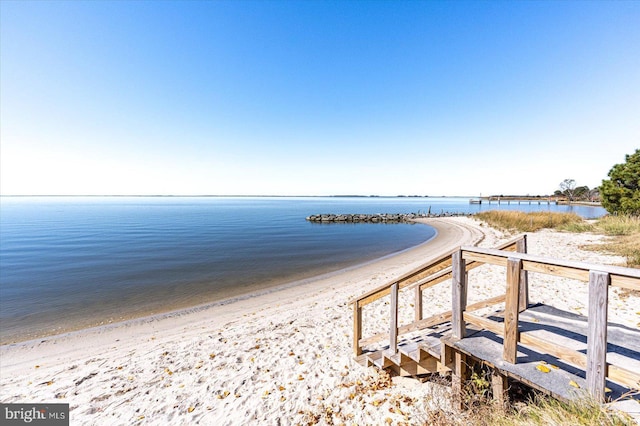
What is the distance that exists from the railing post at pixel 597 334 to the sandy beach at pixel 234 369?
6.76 ft

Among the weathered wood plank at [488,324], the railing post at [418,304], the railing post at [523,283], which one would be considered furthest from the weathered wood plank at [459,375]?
the railing post at [523,283]

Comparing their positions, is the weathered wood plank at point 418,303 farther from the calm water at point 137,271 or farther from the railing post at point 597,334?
the calm water at point 137,271

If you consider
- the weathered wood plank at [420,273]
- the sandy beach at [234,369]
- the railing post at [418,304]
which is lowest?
the sandy beach at [234,369]

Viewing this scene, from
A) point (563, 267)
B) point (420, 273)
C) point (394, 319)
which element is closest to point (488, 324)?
point (420, 273)

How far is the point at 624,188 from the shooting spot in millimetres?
22422

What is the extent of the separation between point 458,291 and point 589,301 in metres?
1.43

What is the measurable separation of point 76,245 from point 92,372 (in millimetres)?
26855

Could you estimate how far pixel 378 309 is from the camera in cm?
829

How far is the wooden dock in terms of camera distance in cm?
240

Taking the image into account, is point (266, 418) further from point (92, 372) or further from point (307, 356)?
point (92, 372)

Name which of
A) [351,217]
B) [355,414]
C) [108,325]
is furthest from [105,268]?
[351,217]

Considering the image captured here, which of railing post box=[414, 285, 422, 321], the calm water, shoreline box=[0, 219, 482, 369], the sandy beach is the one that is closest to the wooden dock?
railing post box=[414, 285, 422, 321]

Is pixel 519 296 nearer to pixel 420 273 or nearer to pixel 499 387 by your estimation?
pixel 420 273

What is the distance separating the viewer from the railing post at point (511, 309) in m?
2.90
